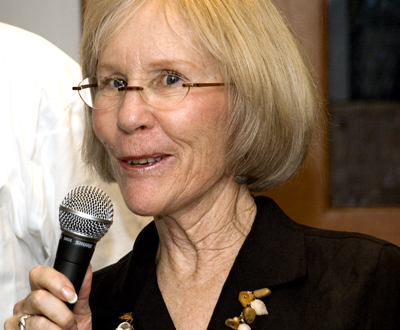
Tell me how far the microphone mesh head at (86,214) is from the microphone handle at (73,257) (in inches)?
0.7

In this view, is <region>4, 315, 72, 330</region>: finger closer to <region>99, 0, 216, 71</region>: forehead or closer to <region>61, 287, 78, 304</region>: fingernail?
<region>61, 287, 78, 304</region>: fingernail

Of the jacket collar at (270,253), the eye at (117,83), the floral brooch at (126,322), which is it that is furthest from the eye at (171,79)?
the floral brooch at (126,322)

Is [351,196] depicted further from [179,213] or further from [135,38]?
[135,38]

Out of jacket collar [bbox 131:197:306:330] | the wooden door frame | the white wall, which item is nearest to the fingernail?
jacket collar [bbox 131:197:306:330]

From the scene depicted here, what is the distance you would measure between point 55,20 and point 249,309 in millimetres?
1791

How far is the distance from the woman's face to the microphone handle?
0.26m

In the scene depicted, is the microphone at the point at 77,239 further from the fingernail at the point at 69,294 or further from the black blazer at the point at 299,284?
the black blazer at the point at 299,284

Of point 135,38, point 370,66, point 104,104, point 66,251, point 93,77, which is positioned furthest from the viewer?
point 370,66

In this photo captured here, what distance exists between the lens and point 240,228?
5.32 ft

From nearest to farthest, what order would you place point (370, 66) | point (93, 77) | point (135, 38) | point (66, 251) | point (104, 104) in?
1. point (66, 251)
2. point (135, 38)
3. point (104, 104)
4. point (93, 77)
5. point (370, 66)

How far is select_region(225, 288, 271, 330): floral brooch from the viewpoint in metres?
1.42

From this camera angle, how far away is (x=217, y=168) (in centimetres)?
154

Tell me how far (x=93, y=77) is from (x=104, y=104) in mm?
182

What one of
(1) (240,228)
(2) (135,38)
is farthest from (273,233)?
(2) (135,38)
